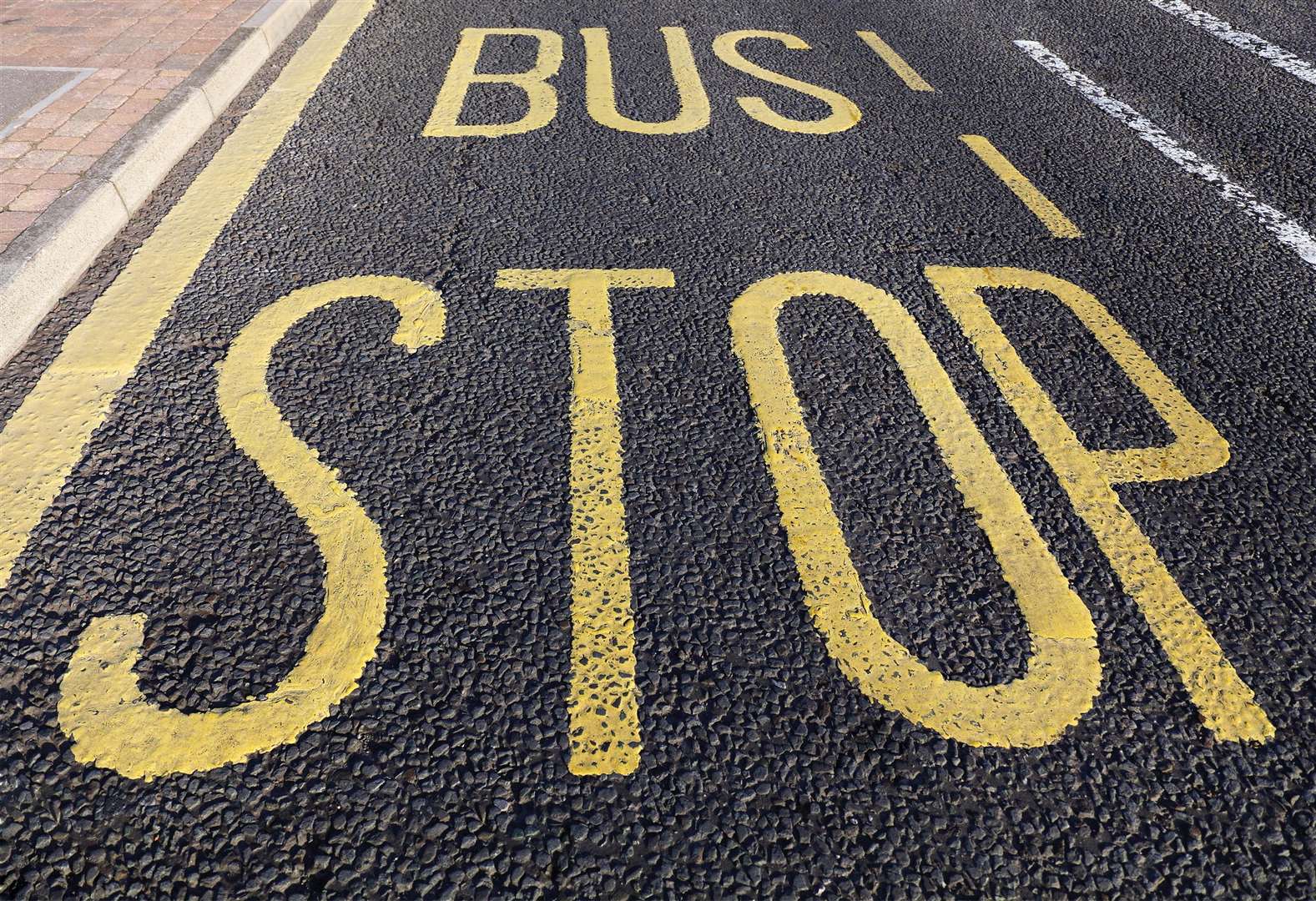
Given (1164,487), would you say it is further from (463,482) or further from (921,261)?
(463,482)

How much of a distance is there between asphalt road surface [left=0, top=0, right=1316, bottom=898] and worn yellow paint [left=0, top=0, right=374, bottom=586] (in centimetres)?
2

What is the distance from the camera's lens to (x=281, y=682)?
1957 mm

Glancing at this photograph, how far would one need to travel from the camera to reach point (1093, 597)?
2.23 meters

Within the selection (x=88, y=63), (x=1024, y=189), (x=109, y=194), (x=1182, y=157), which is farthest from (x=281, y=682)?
(x=1182, y=157)

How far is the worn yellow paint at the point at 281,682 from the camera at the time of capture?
183 centimetres

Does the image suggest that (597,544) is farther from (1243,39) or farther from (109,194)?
(1243,39)

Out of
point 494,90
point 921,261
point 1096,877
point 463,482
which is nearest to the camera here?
point 1096,877

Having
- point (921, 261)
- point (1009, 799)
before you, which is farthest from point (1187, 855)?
point (921, 261)

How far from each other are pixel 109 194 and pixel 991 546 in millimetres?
3303

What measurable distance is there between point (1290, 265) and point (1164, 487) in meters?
1.66

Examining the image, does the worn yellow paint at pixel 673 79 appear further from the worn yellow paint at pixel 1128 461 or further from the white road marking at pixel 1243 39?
the white road marking at pixel 1243 39

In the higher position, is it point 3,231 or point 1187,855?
point 3,231

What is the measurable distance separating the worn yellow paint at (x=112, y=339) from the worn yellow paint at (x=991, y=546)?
6.14 ft

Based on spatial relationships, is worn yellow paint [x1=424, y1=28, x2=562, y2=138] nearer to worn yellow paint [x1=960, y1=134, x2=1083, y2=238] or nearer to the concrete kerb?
the concrete kerb
